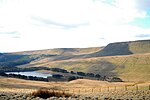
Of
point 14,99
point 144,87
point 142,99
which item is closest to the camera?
point 14,99

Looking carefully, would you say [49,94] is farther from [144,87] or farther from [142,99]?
[144,87]

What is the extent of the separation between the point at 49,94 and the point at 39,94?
126cm

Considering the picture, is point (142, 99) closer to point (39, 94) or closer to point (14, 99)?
point (39, 94)

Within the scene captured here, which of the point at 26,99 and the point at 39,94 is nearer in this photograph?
the point at 26,99

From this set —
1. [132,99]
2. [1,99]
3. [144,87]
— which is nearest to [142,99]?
[132,99]

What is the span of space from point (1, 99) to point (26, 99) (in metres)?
2.66

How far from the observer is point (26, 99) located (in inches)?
1336

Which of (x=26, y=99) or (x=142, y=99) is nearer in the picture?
(x=26, y=99)

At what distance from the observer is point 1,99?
33875mm

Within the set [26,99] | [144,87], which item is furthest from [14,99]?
[144,87]

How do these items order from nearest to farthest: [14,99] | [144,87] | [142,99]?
[14,99] < [142,99] < [144,87]

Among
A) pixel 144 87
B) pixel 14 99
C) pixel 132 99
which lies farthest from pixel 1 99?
pixel 144 87

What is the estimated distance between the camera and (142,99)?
3831 centimetres

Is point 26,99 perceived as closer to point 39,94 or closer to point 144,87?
point 39,94
